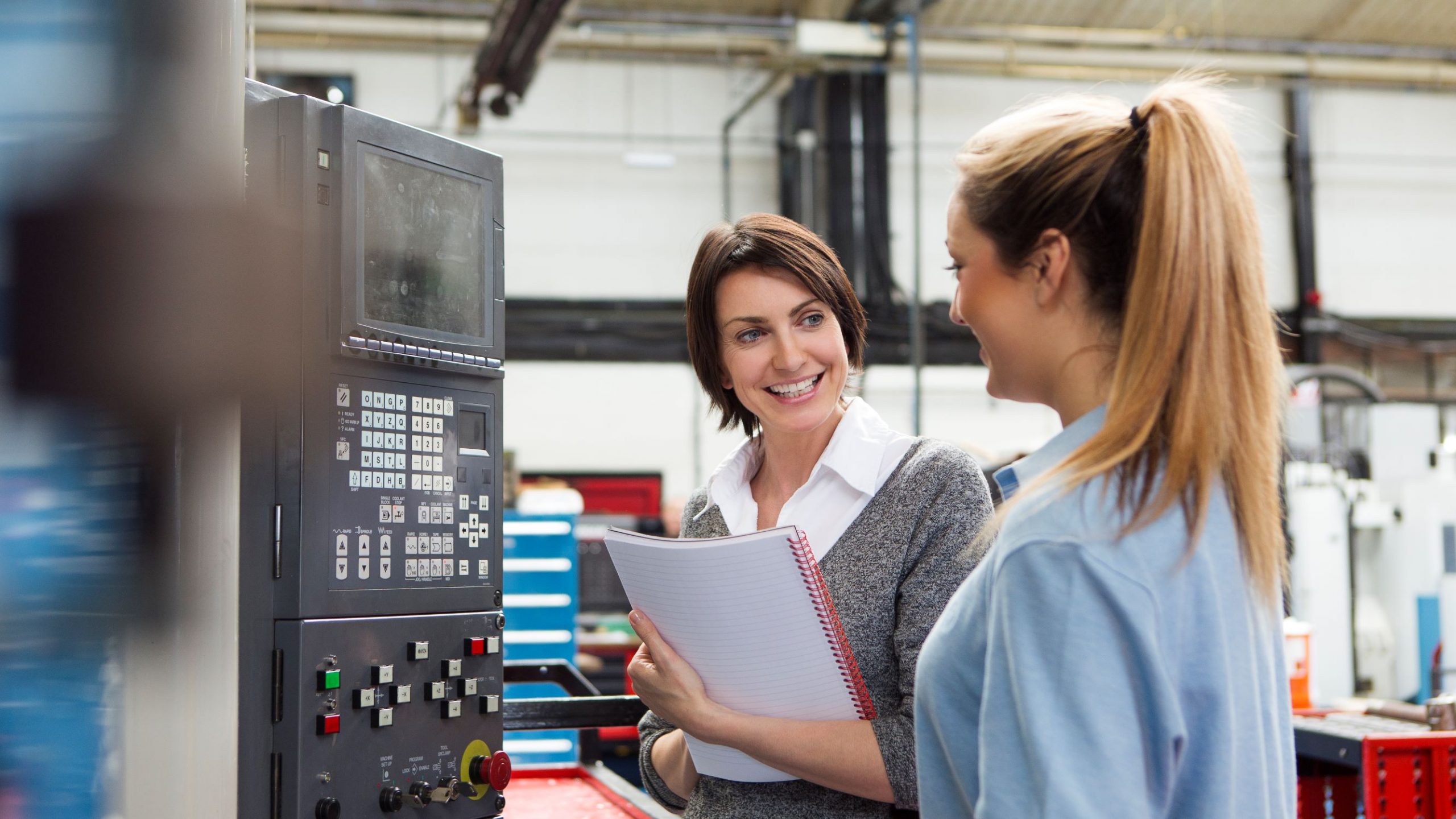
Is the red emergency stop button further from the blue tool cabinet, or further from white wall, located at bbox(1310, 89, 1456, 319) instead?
white wall, located at bbox(1310, 89, 1456, 319)

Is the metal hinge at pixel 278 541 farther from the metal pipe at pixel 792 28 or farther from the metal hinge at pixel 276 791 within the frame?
the metal pipe at pixel 792 28

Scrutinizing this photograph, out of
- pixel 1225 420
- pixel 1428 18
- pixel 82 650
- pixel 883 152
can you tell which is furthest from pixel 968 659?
pixel 1428 18

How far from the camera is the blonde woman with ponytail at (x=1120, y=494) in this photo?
0.62 metres

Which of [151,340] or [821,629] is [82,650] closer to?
[151,340]

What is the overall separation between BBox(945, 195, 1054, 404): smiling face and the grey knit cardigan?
0.34 meters

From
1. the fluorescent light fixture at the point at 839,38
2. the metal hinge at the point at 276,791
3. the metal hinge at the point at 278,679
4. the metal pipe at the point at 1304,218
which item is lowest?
the metal hinge at the point at 276,791

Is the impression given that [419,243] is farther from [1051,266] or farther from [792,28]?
[792,28]

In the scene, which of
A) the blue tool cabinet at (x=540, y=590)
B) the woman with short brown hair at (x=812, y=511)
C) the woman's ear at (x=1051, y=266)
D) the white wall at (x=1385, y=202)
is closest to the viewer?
the woman's ear at (x=1051, y=266)

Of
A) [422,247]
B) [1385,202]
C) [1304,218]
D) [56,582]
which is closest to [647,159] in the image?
[1304,218]

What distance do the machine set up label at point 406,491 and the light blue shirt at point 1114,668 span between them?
1.79 ft

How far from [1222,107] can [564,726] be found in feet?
3.61

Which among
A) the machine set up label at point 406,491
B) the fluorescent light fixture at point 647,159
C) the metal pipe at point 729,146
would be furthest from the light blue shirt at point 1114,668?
the metal pipe at point 729,146

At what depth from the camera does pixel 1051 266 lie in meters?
0.73

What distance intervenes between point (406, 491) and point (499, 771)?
0.27m
